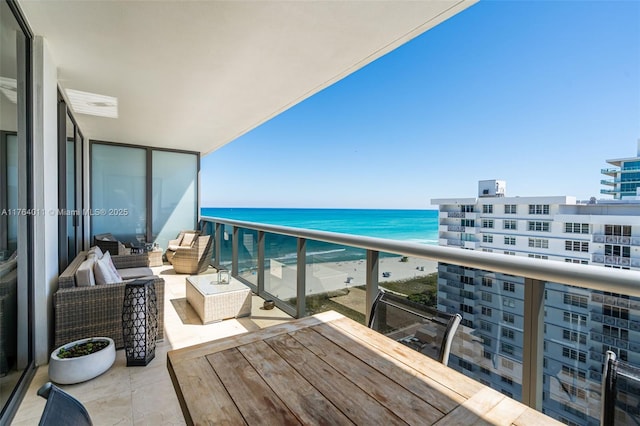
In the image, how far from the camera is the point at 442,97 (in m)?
16.5

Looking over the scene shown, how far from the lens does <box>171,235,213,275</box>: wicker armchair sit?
17.9 feet

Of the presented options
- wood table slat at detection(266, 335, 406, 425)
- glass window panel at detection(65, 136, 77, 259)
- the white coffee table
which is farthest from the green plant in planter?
glass window panel at detection(65, 136, 77, 259)

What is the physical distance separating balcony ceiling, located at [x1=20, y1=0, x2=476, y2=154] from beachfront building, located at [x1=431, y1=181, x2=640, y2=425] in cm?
155

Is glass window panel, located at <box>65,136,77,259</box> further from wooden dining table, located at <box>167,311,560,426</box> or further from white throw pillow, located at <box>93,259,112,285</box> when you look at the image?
wooden dining table, located at <box>167,311,560,426</box>

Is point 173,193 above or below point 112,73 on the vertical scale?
below

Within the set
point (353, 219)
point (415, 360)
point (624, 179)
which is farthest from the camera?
point (353, 219)

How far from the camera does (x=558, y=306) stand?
1329 millimetres

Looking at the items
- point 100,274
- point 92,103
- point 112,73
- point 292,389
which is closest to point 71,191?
point 92,103

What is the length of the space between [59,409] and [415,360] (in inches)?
40.3

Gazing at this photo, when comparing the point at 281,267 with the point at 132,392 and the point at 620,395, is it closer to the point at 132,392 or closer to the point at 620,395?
the point at 132,392

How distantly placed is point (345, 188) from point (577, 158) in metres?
19.7

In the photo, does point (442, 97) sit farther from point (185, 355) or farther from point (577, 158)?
point (185, 355)

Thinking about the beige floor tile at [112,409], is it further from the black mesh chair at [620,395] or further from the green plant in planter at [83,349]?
the black mesh chair at [620,395]

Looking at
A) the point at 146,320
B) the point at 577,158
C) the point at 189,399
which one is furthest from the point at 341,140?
the point at 189,399
